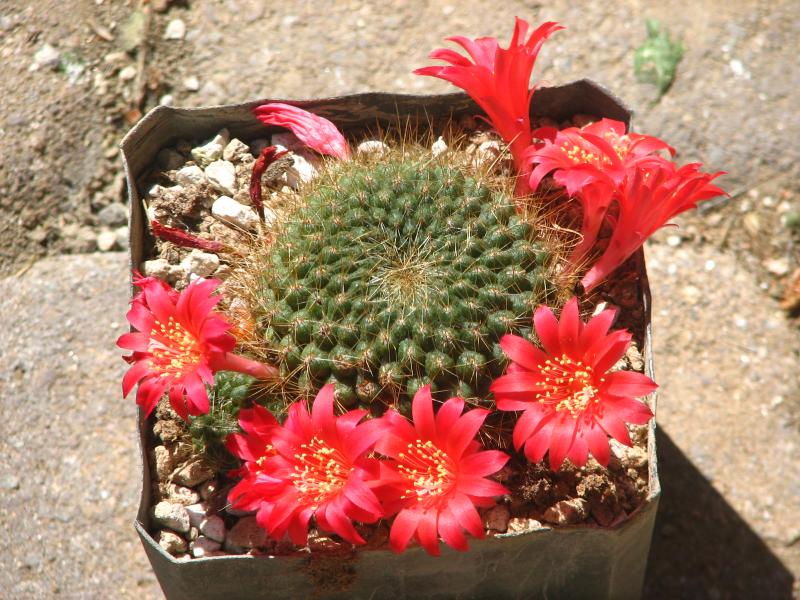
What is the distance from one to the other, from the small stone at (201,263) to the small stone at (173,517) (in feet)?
1.61

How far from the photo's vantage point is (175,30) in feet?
8.94

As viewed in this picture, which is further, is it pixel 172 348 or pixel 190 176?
pixel 190 176

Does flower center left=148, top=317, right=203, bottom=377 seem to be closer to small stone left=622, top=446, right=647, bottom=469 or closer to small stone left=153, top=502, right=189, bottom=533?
small stone left=153, top=502, right=189, bottom=533

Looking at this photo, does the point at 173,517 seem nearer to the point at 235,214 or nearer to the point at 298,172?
the point at 235,214

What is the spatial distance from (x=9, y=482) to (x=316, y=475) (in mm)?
1077

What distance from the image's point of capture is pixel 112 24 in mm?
2668

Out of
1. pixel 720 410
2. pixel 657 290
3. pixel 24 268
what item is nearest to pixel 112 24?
pixel 24 268

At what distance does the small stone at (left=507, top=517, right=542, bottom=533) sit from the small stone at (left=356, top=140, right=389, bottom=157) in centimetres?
80

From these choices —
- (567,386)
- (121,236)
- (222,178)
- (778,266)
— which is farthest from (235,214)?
(778,266)

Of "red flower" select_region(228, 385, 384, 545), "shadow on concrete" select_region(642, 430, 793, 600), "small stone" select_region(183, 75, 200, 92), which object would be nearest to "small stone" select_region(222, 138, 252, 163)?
"small stone" select_region(183, 75, 200, 92)

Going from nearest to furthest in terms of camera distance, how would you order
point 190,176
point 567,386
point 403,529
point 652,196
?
point 403,529
point 567,386
point 652,196
point 190,176

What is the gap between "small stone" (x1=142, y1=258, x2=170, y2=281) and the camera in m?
1.94

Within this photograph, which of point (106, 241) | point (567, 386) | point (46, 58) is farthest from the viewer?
point (46, 58)

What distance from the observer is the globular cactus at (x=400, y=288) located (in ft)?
5.15
